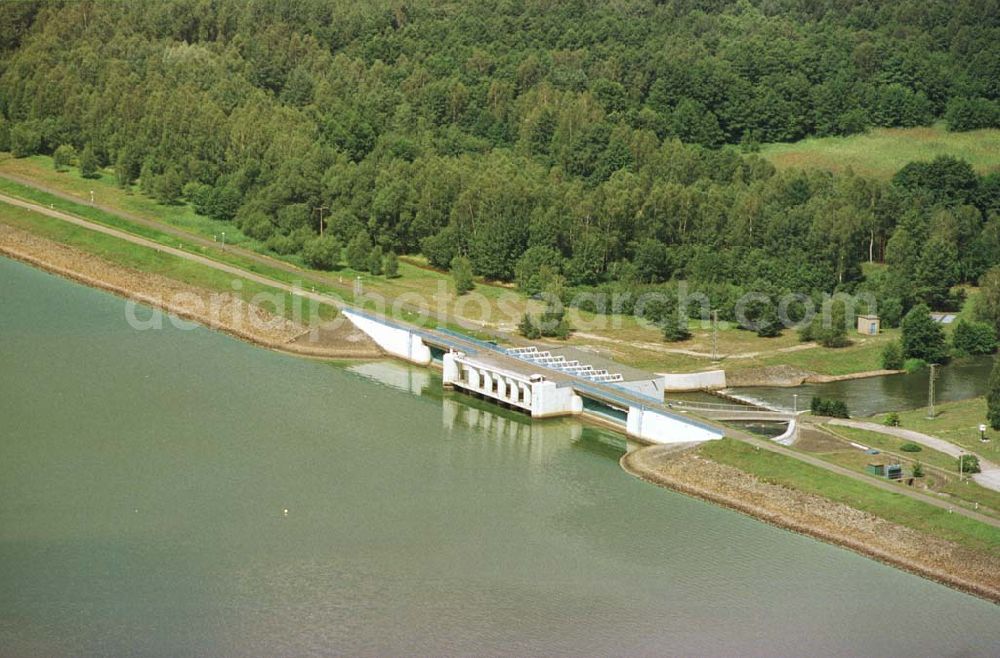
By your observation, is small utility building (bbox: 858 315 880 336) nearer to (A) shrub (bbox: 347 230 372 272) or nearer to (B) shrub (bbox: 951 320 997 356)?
(B) shrub (bbox: 951 320 997 356)

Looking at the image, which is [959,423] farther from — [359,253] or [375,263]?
[359,253]

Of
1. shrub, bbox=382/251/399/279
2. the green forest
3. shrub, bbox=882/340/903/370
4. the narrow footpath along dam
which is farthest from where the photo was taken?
the green forest

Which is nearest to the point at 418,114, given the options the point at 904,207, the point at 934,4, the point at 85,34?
the point at 85,34

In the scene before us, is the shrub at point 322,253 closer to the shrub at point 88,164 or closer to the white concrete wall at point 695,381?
the shrub at point 88,164

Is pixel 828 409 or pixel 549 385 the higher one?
pixel 549 385

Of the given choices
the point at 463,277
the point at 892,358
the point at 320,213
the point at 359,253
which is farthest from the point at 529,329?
the point at 320,213

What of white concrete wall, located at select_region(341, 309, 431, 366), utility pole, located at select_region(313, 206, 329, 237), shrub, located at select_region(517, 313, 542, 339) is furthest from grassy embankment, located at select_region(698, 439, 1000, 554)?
utility pole, located at select_region(313, 206, 329, 237)

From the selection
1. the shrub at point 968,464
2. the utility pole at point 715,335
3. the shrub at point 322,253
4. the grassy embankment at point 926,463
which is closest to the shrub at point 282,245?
the shrub at point 322,253
